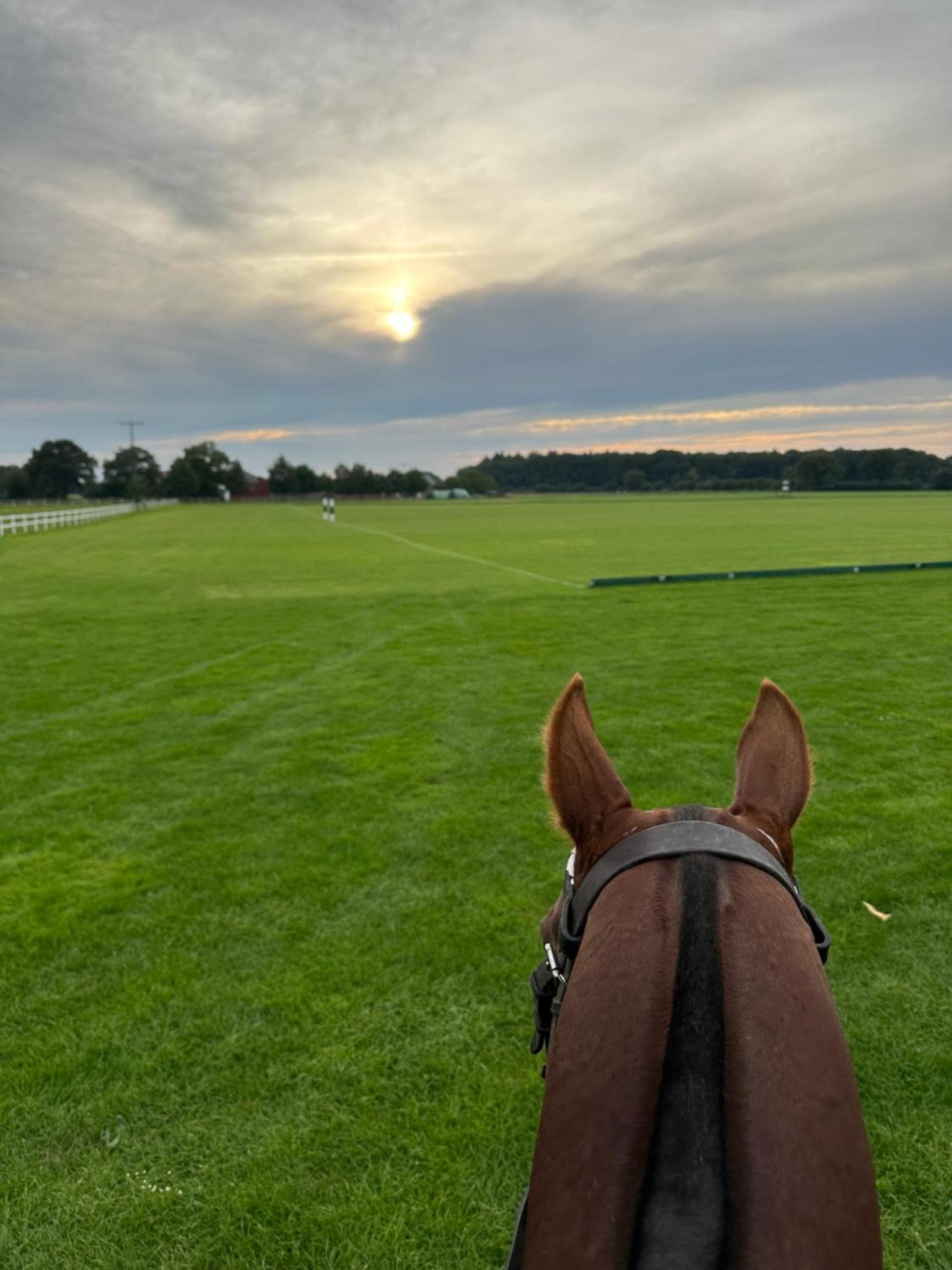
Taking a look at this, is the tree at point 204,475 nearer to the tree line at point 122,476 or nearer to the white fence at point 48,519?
the tree line at point 122,476

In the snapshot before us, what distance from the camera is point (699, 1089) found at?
983 mm

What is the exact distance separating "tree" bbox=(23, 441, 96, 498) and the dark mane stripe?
451ft

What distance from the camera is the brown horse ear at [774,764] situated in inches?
60.3

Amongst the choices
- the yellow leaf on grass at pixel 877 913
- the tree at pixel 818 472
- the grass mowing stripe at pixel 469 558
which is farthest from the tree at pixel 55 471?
the yellow leaf on grass at pixel 877 913

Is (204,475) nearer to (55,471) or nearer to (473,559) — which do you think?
(55,471)

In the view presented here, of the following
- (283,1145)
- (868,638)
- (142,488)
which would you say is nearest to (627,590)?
(868,638)

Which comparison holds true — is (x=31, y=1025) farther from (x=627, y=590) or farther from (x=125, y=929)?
(x=627, y=590)

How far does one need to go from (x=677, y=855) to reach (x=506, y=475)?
161 metres

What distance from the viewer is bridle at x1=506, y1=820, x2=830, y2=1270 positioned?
1199 millimetres

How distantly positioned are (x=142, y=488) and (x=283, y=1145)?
126m

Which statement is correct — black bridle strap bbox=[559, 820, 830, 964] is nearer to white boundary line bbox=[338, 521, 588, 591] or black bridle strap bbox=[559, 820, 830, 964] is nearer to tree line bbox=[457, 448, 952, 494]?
white boundary line bbox=[338, 521, 588, 591]

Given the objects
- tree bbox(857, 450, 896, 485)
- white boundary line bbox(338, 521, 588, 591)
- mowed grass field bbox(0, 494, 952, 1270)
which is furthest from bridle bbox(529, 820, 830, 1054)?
tree bbox(857, 450, 896, 485)

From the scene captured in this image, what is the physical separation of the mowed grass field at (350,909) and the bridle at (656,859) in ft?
5.09

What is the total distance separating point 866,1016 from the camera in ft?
10.7
